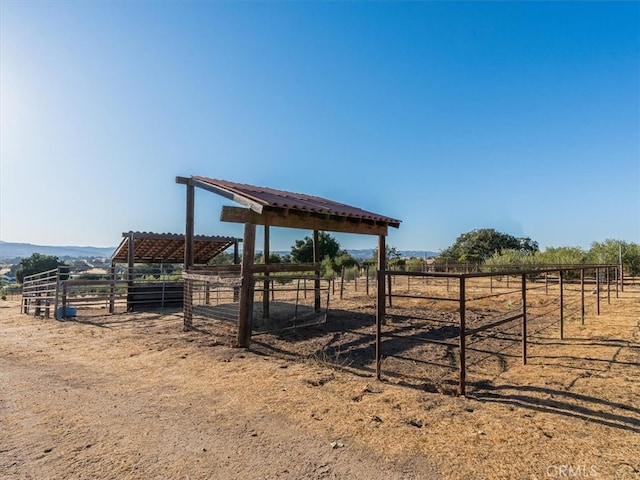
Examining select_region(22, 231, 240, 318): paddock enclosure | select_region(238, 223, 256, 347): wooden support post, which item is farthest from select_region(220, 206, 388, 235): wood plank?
select_region(22, 231, 240, 318): paddock enclosure

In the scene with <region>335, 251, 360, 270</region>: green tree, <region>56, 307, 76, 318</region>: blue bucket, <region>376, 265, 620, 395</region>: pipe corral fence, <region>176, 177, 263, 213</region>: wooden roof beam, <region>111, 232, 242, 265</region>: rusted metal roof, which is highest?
<region>176, 177, 263, 213</region>: wooden roof beam

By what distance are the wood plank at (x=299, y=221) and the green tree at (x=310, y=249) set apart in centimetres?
2347

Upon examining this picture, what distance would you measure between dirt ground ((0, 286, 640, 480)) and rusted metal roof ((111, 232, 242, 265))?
254 inches

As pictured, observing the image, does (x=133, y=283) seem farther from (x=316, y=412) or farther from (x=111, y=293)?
(x=316, y=412)

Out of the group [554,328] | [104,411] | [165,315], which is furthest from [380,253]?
[104,411]

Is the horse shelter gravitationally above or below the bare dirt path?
above

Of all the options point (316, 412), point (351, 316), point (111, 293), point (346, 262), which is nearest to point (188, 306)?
point (351, 316)

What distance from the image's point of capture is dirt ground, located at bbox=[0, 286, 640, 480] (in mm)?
2855

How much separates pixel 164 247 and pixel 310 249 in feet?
67.3

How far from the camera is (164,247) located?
1456 cm

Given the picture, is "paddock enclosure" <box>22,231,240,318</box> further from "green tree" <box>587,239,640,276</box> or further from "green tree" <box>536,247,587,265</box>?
"green tree" <box>587,239,640,276</box>

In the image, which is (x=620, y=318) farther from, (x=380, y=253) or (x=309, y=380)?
(x=309, y=380)

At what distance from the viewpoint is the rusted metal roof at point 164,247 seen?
1316cm

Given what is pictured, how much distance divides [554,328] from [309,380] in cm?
620
